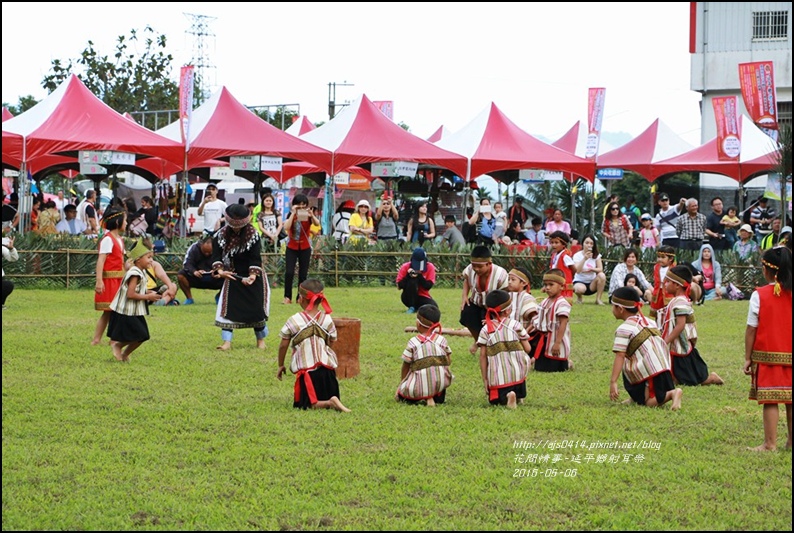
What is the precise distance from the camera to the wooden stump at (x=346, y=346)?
9.71 metres

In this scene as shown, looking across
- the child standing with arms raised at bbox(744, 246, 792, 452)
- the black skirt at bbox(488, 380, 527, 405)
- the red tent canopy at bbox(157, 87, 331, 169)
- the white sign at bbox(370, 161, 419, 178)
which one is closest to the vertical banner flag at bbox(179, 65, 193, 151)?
the red tent canopy at bbox(157, 87, 331, 169)

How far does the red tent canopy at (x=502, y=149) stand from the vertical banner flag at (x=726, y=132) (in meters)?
3.50

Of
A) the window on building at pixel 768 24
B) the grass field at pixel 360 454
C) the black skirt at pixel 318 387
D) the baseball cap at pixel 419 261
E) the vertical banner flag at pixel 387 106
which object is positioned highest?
the window on building at pixel 768 24

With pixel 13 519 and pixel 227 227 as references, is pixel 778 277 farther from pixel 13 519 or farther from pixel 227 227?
pixel 227 227

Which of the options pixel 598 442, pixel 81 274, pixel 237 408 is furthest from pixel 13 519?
pixel 81 274

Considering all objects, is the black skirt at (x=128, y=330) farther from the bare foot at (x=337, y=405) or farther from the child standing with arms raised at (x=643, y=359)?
the child standing with arms raised at (x=643, y=359)

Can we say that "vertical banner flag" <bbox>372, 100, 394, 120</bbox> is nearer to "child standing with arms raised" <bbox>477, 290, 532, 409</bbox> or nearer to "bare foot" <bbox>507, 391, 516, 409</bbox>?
Answer: "child standing with arms raised" <bbox>477, 290, 532, 409</bbox>

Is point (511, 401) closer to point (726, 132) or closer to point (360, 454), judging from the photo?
point (360, 454)

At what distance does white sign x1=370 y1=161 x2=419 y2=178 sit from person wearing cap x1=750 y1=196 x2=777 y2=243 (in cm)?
765

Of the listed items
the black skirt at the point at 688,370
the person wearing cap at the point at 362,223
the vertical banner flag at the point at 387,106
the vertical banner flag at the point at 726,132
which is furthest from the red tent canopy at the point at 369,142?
the black skirt at the point at 688,370

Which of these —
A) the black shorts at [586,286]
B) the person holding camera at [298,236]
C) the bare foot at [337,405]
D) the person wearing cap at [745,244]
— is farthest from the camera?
the person wearing cap at [745,244]

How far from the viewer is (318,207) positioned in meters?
32.2

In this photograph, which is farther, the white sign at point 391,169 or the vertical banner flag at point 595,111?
the vertical banner flag at point 595,111

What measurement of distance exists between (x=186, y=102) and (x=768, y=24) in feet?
72.3
